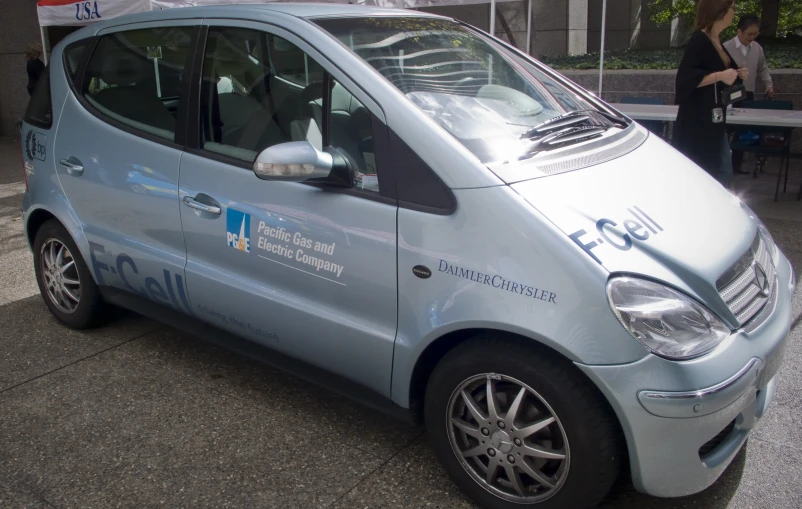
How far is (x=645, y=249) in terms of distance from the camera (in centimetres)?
242

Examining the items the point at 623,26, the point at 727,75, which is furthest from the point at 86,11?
the point at 623,26

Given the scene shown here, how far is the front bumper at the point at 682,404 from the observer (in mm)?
2268

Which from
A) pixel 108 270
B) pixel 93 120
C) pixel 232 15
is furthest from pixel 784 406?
pixel 93 120

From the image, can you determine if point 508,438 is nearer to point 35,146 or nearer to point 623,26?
point 35,146

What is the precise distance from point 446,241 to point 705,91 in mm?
A: 3450

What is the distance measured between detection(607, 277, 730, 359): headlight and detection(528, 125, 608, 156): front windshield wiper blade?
69 cm

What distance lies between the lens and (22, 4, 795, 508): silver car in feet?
7.73

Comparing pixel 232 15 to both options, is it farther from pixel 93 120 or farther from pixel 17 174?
pixel 17 174

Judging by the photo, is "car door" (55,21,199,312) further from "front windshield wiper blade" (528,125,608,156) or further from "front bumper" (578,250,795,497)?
"front bumper" (578,250,795,497)

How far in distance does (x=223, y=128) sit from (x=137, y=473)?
150 cm

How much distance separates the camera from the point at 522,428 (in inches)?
99.7

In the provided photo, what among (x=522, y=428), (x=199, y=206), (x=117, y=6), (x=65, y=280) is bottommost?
(x=65, y=280)

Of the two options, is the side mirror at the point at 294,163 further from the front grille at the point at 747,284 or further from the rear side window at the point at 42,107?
the rear side window at the point at 42,107

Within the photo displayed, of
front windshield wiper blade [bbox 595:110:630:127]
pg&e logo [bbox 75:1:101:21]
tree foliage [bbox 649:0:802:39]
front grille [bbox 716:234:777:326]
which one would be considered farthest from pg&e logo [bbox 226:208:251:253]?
tree foliage [bbox 649:0:802:39]
